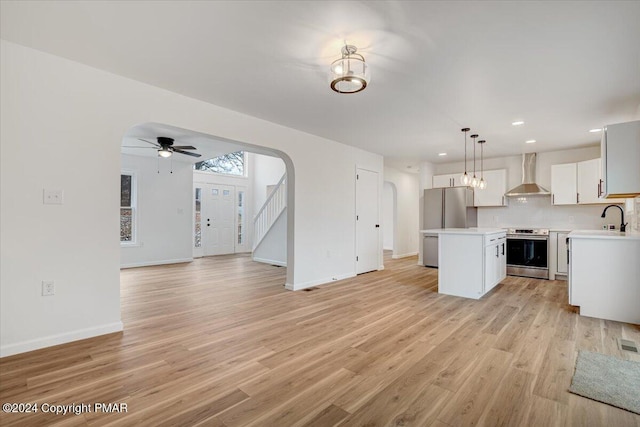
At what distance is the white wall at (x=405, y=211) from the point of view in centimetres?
869

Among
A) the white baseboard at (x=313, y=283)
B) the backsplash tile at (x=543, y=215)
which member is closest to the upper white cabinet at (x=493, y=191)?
the backsplash tile at (x=543, y=215)

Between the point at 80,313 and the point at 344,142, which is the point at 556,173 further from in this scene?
the point at 80,313

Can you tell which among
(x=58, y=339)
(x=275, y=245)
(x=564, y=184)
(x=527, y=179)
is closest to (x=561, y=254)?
(x=564, y=184)

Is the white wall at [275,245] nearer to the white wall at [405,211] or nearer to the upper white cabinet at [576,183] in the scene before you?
the white wall at [405,211]

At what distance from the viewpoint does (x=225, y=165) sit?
9555 mm

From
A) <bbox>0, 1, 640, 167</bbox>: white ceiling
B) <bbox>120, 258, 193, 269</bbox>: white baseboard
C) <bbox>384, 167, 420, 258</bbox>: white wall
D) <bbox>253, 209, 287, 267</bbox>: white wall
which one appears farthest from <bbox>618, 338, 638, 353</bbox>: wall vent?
<bbox>120, 258, 193, 269</bbox>: white baseboard

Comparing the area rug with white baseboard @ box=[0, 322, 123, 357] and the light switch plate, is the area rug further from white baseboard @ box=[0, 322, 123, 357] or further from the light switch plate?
the light switch plate

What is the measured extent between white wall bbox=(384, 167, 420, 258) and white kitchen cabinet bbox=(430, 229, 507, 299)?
13.0 feet

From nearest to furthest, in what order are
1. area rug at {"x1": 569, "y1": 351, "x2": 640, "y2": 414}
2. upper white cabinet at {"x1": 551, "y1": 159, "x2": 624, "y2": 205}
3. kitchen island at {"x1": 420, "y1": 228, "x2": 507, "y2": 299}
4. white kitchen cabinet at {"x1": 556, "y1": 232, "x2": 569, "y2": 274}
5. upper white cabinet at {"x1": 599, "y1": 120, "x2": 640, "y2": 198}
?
area rug at {"x1": 569, "y1": 351, "x2": 640, "y2": 414}, upper white cabinet at {"x1": 599, "y1": 120, "x2": 640, "y2": 198}, kitchen island at {"x1": 420, "y1": 228, "x2": 507, "y2": 299}, upper white cabinet at {"x1": 551, "y1": 159, "x2": 624, "y2": 205}, white kitchen cabinet at {"x1": 556, "y1": 232, "x2": 569, "y2": 274}

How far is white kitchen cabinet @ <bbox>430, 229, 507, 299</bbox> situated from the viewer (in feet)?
14.0

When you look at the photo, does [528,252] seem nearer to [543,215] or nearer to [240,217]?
[543,215]

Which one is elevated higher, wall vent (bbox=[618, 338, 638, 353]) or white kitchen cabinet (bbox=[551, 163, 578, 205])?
white kitchen cabinet (bbox=[551, 163, 578, 205])

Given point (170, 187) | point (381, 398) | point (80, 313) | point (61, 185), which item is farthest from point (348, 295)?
point (170, 187)

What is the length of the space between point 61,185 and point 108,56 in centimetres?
121
